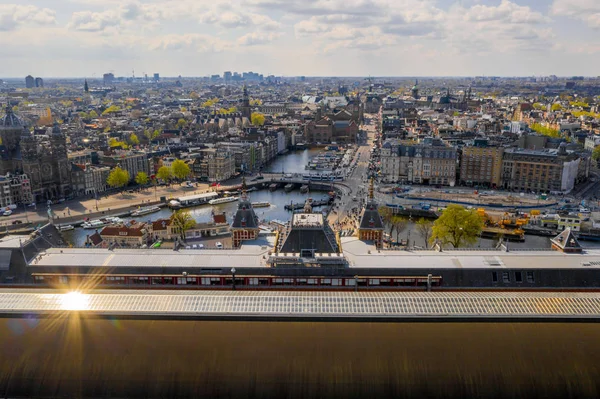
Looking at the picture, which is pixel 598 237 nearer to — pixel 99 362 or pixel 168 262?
pixel 168 262

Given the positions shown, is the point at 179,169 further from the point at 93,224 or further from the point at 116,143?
Answer: the point at 116,143

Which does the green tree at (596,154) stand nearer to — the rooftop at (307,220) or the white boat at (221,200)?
the white boat at (221,200)

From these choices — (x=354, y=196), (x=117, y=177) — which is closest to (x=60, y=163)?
(x=117, y=177)

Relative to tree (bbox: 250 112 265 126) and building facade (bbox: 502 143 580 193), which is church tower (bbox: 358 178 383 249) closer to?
building facade (bbox: 502 143 580 193)

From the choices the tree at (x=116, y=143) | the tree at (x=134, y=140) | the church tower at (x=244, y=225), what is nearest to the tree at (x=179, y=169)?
the tree at (x=116, y=143)

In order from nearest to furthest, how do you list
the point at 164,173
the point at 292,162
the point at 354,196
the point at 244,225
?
the point at 244,225 → the point at 354,196 → the point at 164,173 → the point at 292,162

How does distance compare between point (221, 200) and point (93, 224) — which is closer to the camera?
point (93, 224)
